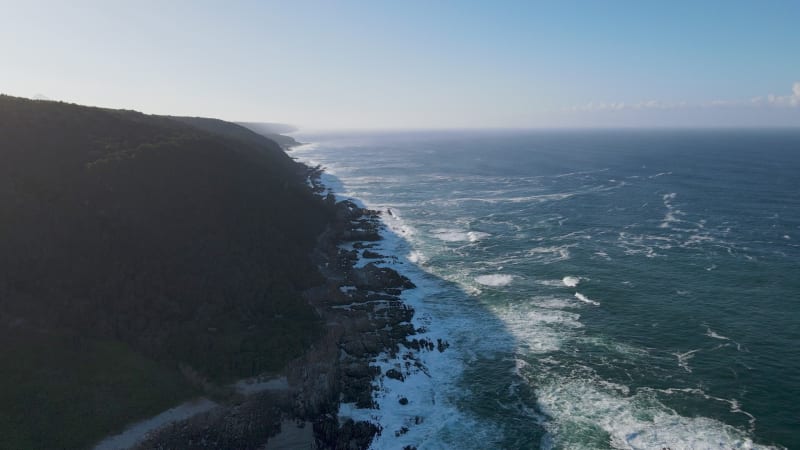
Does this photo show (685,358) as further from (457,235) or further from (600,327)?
(457,235)


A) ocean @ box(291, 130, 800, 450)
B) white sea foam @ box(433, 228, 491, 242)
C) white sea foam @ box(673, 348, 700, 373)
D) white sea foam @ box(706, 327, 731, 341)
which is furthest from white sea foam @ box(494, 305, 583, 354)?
white sea foam @ box(433, 228, 491, 242)

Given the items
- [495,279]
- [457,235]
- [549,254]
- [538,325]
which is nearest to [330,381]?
[538,325]

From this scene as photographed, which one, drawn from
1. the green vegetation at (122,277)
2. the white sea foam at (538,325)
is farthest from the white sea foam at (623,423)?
the green vegetation at (122,277)

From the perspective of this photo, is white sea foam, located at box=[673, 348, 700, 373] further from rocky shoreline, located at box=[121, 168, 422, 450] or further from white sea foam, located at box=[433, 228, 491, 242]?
white sea foam, located at box=[433, 228, 491, 242]

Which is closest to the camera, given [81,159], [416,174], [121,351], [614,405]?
[614,405]

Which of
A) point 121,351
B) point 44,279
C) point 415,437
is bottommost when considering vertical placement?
point 415,437

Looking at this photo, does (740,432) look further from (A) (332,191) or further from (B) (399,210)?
(A) (332,191)

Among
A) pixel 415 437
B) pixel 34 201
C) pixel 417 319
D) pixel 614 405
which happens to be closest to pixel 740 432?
pixel 614 405
